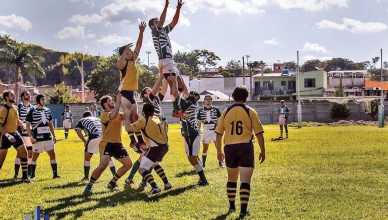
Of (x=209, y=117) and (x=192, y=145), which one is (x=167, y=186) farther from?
(x=209, y=117)

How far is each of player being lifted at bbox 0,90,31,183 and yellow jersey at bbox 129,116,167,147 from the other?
14.3 ft

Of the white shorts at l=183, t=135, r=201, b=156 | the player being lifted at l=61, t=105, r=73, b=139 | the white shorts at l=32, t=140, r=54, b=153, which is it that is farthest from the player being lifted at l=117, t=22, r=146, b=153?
the player being lifted at l=61, t=105, r=73, b=139

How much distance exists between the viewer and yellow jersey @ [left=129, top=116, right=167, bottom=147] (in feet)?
37.9

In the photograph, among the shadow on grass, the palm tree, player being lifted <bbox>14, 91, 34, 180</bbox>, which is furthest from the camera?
the palm tree

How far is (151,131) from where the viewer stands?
462 inches

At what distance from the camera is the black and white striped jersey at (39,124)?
48.6 ft

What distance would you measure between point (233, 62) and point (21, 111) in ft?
465

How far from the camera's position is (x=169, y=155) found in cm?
2208

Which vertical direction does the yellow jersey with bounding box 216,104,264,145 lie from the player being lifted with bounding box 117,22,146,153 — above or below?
below

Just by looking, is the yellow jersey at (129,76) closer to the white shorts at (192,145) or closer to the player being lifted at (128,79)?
the player being lifted at (128,79)

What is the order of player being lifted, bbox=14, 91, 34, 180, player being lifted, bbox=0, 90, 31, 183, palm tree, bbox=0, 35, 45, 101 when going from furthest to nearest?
palm tree, bbox=0, 35, 45, 101 < player being lifted, bbox=14, 91, 34, 180 < player being lifted, bbox=0, 90, 31, 183

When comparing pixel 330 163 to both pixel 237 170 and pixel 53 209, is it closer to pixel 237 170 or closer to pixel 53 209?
pixel 237 170

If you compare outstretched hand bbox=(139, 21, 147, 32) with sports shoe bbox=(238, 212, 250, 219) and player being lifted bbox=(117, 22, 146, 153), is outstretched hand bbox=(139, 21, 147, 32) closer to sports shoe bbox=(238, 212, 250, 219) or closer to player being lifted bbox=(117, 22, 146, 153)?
player being lifted bbox=(117, 22, 146, 153)

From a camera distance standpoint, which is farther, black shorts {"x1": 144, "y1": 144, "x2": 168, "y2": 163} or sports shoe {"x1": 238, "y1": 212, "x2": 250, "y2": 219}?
black shorts {"x1": 144, "y1": 144, "x2": 168, "y2": 163}
